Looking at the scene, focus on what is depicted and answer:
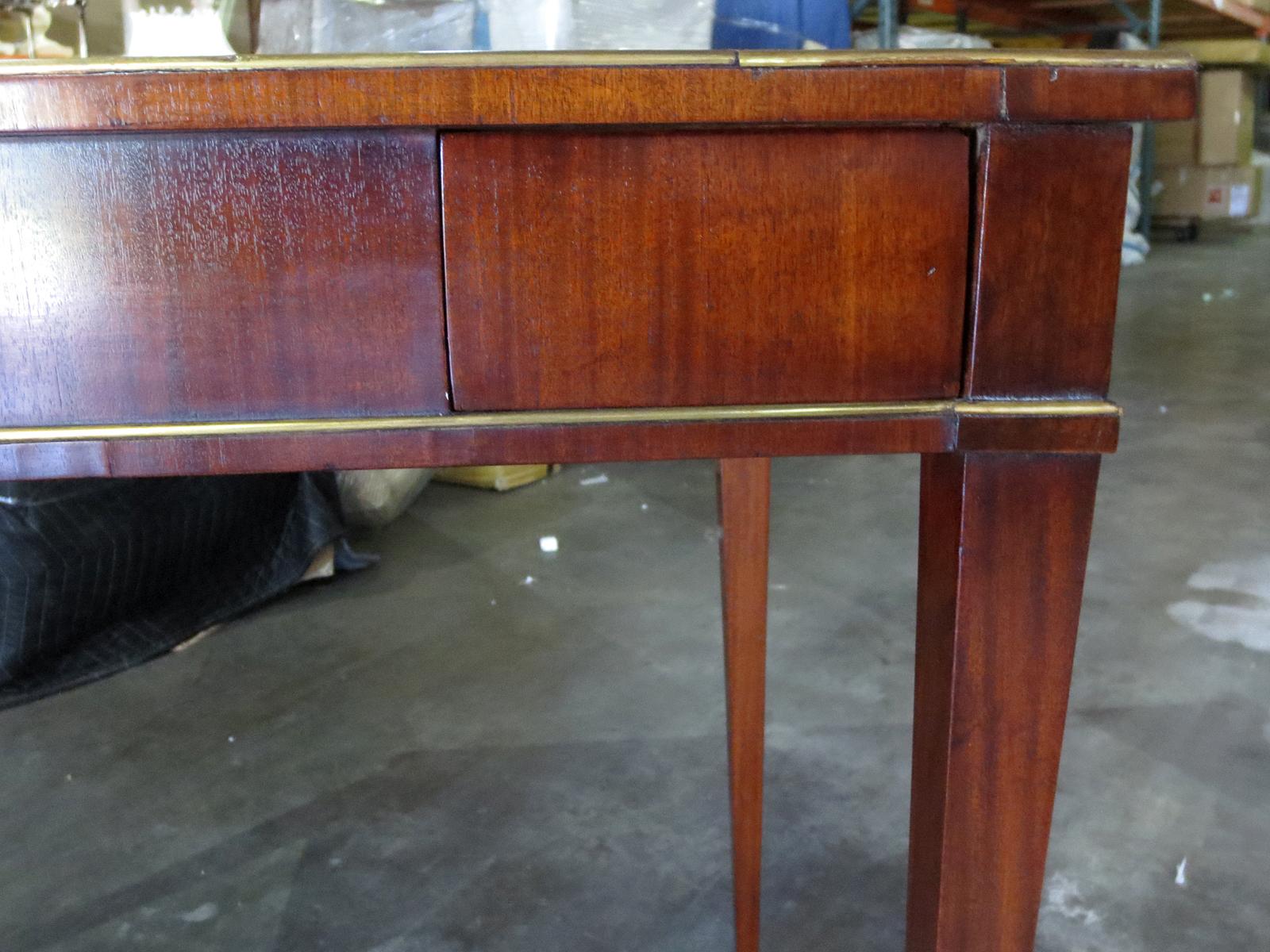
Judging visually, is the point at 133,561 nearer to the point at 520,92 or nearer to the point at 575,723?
the point at 575,723

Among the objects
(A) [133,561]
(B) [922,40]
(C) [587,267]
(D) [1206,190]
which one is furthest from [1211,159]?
(C) [587,267]

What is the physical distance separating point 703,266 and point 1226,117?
7578 millimetres

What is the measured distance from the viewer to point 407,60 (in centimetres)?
53

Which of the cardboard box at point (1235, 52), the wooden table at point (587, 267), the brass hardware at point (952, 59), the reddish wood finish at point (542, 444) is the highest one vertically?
the cardboard box at point (1235, 52)

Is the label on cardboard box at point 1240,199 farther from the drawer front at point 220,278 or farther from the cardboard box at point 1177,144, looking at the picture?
the drawer front at point 220,278

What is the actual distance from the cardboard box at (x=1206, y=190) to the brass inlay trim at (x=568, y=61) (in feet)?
25.0

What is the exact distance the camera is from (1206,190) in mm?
7137

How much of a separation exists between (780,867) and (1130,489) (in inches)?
68.9

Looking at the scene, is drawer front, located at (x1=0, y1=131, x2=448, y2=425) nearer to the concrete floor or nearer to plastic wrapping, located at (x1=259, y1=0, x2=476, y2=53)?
the concrete floor

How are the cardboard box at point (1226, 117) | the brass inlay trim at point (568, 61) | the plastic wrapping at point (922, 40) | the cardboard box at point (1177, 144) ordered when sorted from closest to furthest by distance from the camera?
the brass inlay trim at point (568, 61), the plastic wrapping at point (922, 40), the cardboard box at point (1226, 117), the cardboard box at point (1177, 144)

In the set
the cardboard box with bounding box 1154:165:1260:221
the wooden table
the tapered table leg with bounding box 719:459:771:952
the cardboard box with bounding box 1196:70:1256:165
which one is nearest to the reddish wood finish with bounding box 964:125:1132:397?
the wooden table

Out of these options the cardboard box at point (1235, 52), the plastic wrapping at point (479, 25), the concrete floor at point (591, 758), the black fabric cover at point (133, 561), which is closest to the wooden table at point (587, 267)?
the concrete floor at point (591, 758)

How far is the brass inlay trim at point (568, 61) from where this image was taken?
524 millimetres

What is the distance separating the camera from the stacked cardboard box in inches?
270
